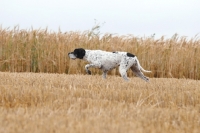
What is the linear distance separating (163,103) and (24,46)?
9359mm

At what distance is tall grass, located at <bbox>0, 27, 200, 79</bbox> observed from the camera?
14086mm

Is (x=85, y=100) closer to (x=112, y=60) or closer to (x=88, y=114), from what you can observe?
(x=88, y=114)

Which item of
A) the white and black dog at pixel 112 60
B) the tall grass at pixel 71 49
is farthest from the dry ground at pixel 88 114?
the tall grass at pixel 71 49

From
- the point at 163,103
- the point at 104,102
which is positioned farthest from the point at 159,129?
the point at 163,103

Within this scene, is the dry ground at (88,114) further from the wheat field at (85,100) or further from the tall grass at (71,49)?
the tall grass at (71,49)

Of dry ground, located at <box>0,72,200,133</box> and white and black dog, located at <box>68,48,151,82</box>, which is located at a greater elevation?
white and black dog, located at <box>68,48,151,82</box>

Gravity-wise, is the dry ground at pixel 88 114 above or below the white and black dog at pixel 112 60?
below

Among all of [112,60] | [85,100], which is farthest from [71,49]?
[85,100]

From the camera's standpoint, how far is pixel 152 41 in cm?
1570

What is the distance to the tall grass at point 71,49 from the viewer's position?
555 inches

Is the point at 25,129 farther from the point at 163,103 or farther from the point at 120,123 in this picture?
the point at 163,103

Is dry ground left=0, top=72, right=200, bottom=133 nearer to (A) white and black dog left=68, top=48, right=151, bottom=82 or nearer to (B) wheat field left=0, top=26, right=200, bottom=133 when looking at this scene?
(B) wheat field left=0, top=26, right=200, bottom=133

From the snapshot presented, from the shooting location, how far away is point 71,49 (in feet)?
47.8

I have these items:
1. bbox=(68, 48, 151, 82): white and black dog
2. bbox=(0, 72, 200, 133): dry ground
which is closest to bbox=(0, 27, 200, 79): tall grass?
bbox=(68, 48, 151, 82): white and black dog
